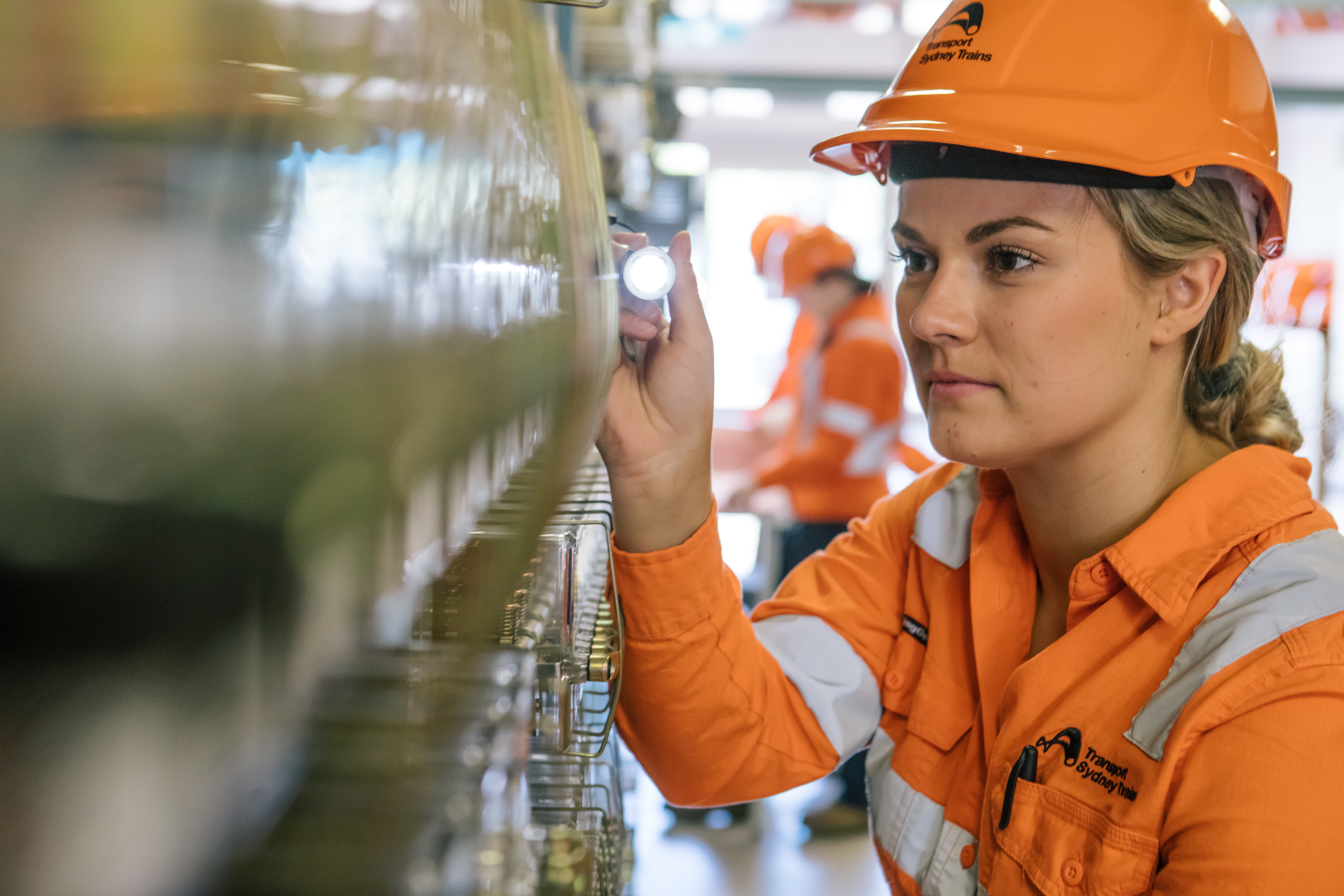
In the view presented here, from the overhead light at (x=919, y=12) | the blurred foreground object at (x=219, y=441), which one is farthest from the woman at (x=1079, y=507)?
the overhead light at (x=919, y=12)

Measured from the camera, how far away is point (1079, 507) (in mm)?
1238

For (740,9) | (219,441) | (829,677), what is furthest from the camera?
(740,9)

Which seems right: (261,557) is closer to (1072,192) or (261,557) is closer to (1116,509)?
(1072,192)

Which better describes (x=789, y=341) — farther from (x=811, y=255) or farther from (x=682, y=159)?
(x=682, y=159)

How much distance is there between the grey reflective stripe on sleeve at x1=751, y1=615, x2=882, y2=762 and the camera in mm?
1352

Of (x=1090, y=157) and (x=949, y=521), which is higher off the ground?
(x=1090, y=157)

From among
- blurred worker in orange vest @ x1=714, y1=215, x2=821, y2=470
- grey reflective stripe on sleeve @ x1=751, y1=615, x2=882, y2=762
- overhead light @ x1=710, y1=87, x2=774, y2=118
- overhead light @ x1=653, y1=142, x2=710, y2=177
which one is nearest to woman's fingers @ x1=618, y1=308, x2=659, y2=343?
grey reflective stripe on sleeve @ x1=751, y1=615, x2=882, y2=762

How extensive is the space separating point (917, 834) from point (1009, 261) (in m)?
0.68

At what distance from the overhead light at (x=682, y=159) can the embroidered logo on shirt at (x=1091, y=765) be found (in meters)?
2.70

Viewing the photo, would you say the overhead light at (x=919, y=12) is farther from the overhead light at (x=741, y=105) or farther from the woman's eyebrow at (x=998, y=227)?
the woman's eyebrow at (x=998, y=227)

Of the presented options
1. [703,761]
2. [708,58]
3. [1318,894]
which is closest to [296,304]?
[1318,894]

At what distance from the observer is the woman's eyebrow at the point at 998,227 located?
1.08 m

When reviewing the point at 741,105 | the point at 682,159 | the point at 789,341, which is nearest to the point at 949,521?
the point at 789,341

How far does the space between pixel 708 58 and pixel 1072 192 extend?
8.00 meters
